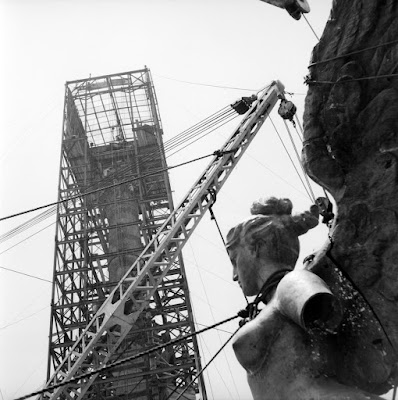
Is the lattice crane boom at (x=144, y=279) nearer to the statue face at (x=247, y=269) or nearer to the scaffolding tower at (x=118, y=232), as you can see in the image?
the scaffolding tower at (x=118, y=232)

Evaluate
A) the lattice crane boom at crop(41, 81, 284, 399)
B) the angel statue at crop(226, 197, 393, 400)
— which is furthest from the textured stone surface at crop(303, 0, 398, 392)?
the lattice crane boom at crop(41, 81, 284, 399)

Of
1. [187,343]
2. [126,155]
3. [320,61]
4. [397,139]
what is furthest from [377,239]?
[126,155]

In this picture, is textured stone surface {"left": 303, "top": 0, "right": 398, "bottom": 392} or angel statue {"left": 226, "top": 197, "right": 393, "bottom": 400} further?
textured stone surface {"left": 303, "top": 0, "right": 398, "bottom": 392}

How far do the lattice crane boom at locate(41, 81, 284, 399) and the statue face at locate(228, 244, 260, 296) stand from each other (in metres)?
9.00

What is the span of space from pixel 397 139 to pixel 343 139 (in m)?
0.25

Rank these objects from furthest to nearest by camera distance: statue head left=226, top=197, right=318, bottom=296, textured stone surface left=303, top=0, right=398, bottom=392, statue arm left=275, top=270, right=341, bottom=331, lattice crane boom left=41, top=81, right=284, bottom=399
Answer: lattice crane boom left=41, top=81, right=284, bottom=399 → statue head left=226, top=197, right=318, bottom=296 → textured stone surface left=303, top=0, right=398, bottom=392 → statue arm left=275, top=270, right=341, bottom=331

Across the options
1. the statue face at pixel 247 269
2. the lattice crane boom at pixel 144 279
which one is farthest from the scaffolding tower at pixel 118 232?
the statue face at pixel 247 269

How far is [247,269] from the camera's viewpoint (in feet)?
9.45

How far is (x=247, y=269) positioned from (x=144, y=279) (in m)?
A: 9.61

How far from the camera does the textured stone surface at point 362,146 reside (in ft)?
8.02

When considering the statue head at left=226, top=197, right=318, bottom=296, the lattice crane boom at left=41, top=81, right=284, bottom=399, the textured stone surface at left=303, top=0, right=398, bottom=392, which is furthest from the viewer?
the lattice crane boom at left=41, top=81, right=284, bottom=399

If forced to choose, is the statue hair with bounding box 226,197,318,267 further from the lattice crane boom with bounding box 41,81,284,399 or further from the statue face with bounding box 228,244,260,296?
the lattice crane boom with bounding box 41,81,284,399

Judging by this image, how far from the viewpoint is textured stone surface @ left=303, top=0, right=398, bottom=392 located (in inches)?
96.2

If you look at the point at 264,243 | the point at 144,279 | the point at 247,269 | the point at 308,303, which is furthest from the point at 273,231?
the point at 144,279
